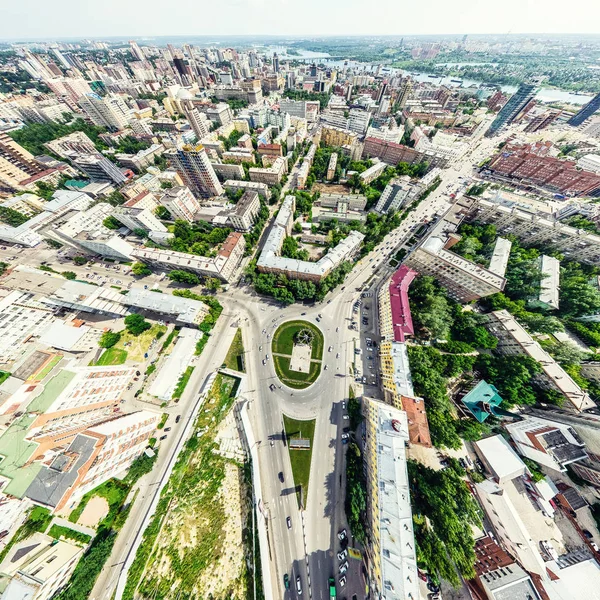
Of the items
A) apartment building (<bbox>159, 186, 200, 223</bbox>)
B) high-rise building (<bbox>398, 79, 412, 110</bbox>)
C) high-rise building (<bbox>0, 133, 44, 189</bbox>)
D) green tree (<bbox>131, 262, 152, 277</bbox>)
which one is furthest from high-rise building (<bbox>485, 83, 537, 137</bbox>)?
high-rise building (<bbox>0, 133, 44, 189</bbox>)

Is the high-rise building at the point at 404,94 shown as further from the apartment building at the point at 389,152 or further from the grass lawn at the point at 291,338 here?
the grass lawn at the point at 291,338

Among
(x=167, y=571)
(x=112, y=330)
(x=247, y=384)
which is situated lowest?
(x=167, y=571)

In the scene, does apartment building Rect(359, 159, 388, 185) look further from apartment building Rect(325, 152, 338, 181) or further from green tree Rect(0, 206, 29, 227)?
green tree Rect(0, 206, 29, 227)

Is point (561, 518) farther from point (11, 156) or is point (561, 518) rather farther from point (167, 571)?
point (11, 156)

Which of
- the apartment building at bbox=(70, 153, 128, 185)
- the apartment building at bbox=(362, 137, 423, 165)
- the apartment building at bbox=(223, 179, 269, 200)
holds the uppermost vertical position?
the apartment building at bbox=(362, 137, 423, 165)

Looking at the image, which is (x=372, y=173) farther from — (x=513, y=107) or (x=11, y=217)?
(x=11, y=217)

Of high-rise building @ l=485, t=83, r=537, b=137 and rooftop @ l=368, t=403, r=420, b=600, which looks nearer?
rooftop @ l=368, t=403, r=420, b=600

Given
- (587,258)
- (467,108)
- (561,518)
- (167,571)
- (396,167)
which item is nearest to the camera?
(167,571)

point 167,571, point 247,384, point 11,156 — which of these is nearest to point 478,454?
point 247,384
